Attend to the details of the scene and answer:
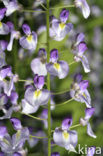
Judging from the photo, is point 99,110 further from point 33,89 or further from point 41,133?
point 33,89

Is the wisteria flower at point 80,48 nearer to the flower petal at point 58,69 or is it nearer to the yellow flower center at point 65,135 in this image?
the flower petal at point 58,69

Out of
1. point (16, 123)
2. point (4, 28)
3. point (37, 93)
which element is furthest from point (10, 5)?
point (16, 123)

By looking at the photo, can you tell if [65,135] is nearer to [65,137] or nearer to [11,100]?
[65,137]

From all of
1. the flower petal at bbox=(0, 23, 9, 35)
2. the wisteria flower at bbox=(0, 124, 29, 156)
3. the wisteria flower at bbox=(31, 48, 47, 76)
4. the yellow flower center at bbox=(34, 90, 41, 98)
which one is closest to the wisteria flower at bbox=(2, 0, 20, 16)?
the flower petal at bbox=(0, 23, 9, 35)

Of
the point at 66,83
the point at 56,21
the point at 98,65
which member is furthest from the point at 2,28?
the point at 98,65

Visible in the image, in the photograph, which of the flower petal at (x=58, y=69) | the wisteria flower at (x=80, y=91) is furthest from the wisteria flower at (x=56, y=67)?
the wisteria flower at (x=80, y=91)

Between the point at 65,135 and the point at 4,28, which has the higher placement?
the point at 4,28

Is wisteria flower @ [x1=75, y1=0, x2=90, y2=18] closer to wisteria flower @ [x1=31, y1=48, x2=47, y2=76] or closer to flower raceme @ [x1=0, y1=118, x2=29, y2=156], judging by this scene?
wisteria flower @ [x1=31, y1=48, x2=47, y2=76]
